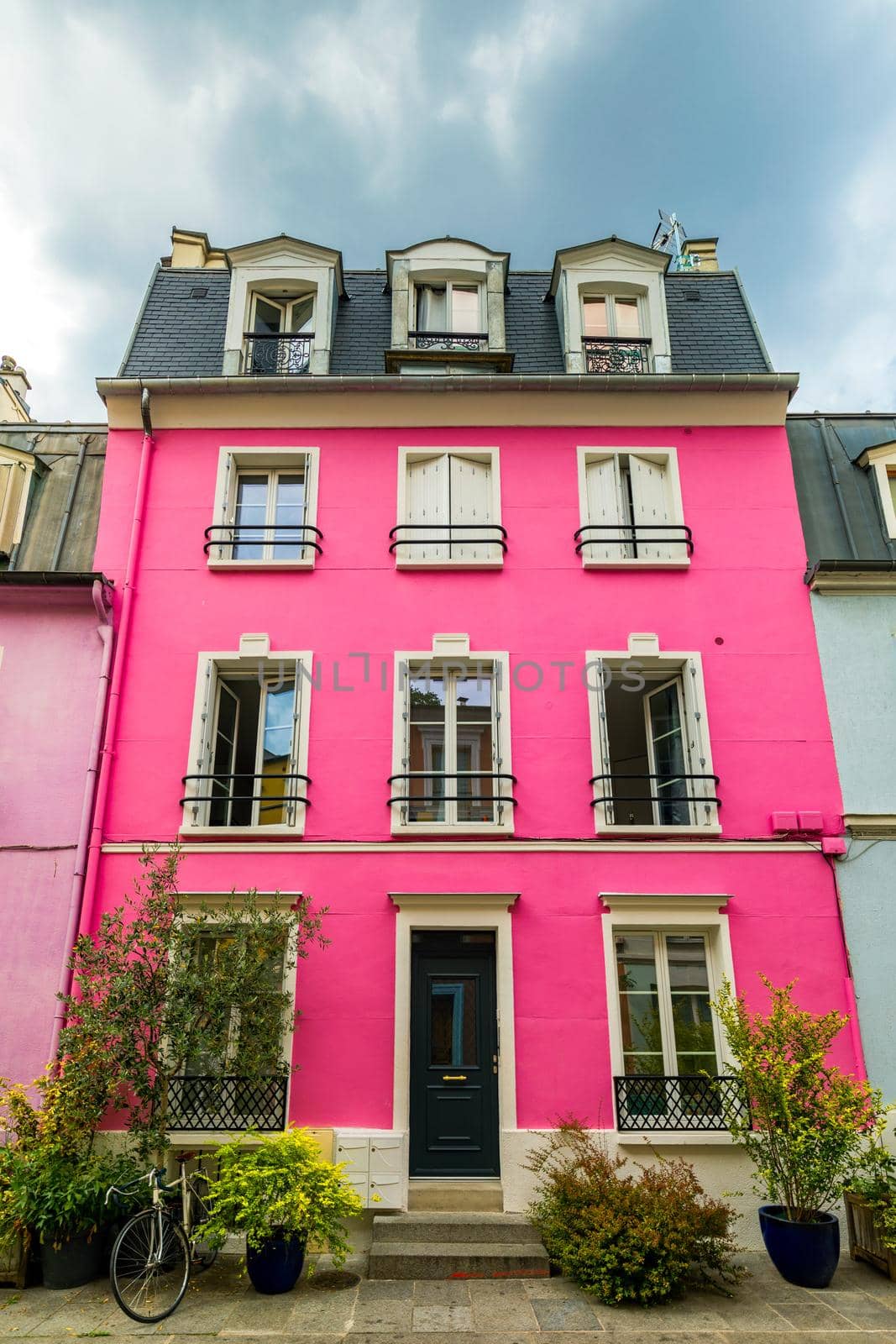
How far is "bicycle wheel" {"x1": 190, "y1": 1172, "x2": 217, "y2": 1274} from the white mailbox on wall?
1302 millimetres

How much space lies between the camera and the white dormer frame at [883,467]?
11477mm

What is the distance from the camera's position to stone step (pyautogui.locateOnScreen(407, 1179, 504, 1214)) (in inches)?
337

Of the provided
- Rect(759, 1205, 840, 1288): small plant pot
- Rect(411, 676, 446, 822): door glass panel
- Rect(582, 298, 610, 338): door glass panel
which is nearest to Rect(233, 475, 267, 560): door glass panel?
Rect(411, 676, 446, 822): door glass panel

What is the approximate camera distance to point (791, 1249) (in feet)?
24.5

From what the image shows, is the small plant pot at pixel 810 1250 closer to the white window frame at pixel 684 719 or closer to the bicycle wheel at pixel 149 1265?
the white window frame at pixel 684 719

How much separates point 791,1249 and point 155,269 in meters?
14.2

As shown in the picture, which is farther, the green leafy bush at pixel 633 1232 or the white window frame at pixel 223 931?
the white window frame at pixel 223 931

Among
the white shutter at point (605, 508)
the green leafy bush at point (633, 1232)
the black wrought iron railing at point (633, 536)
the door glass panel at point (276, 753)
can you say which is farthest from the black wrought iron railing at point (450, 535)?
the green leafy bush at point (633, 1232)

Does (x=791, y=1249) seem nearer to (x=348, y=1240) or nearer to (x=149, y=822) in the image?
(x=348, y=1240)

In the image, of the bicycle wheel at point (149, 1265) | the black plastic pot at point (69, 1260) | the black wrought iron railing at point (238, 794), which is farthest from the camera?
the black wrought iron railing at point (238, 794)

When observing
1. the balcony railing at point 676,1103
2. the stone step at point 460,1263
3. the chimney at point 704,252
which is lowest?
the stone step at point 460,1263

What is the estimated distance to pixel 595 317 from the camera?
40.4 ft

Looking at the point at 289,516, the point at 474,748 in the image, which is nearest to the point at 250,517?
the point at 289,516

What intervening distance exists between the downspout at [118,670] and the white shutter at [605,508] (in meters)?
5.53
